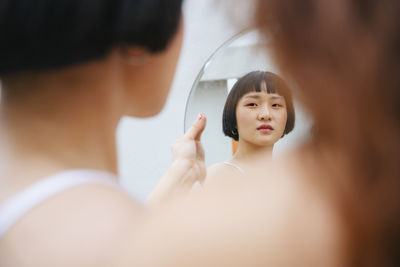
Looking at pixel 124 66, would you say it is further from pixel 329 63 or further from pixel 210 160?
pixel 210 160

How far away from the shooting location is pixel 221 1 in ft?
0.84

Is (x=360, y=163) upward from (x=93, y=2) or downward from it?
downward

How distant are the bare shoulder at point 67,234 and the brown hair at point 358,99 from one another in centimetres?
14

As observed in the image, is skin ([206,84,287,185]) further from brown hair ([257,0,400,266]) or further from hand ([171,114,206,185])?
brown hair ([257,0,400,266])

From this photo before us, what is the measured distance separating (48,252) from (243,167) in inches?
24.8

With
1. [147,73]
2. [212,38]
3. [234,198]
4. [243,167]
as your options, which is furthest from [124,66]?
[212,38]

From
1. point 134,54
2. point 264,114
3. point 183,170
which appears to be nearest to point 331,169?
point 134,54

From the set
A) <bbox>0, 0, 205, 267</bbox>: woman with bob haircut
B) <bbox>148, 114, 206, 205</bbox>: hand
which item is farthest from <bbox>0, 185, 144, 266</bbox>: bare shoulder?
<bbox>148, 114, 206, 205</bbox>: hand

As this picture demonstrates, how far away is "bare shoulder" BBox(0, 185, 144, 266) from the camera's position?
23 cm

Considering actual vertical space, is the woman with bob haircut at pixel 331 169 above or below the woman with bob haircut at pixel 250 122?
below

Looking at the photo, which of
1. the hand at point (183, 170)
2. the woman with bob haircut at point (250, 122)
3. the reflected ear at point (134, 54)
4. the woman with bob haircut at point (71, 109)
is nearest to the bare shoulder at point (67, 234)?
the woman with bob haircut at point (71, 109)

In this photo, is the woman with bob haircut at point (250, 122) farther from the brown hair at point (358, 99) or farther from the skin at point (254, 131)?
the brown hair at point (358, 99)

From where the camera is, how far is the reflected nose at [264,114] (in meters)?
0.87

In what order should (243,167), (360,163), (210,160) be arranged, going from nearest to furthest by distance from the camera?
(360,163) < (243,167) < (210,160)
